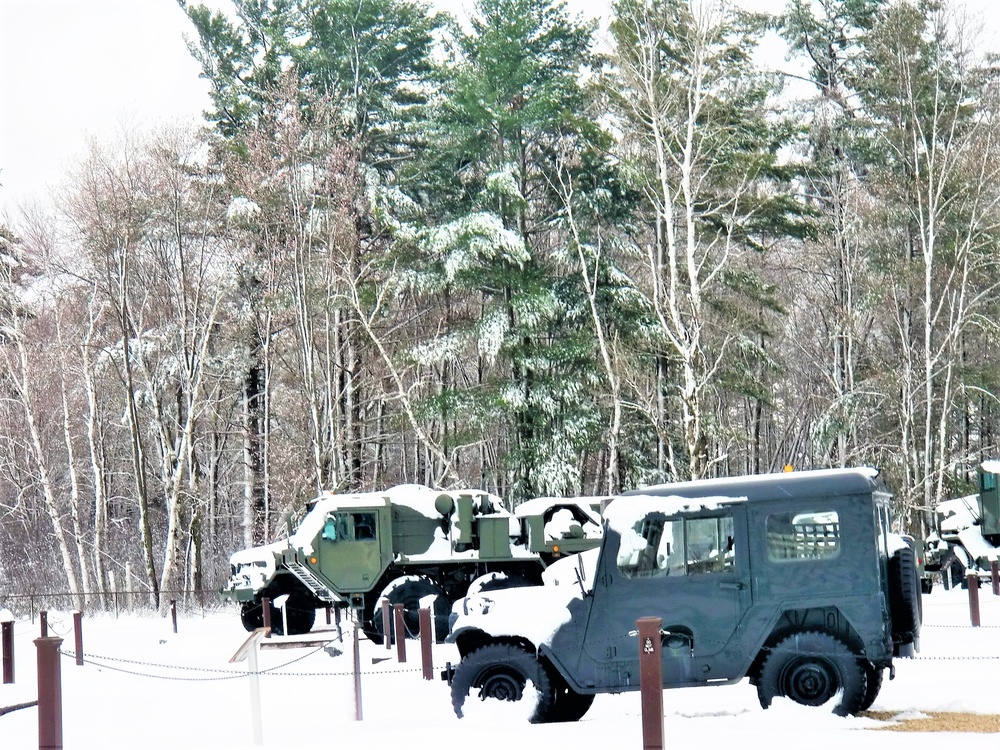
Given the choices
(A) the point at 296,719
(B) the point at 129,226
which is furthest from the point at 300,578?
(B) the point at 129,226

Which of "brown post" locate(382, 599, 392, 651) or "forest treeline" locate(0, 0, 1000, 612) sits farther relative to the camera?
"forest treeline" locate(0, 0, 1000, 612)

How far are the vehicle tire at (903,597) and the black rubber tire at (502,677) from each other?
2.54m

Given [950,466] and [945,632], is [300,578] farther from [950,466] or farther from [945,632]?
[950,466]

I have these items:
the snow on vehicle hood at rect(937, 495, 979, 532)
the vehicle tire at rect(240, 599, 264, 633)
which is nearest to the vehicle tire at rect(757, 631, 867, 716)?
the vehicle tire at rect(240, 599, 264, 633)

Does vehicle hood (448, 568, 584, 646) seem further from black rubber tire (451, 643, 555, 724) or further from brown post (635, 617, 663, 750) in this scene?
brown post (635, 617, 663, 750)

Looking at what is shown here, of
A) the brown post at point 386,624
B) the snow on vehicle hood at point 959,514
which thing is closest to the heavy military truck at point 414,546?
the brown post at point 386,624

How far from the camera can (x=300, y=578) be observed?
1970 cm

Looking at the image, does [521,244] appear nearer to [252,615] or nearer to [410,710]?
[252,615]

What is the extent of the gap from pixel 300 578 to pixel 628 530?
1118cm

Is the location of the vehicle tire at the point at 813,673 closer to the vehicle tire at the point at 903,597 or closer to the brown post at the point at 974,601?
the vehicle tire at the point at 903,597

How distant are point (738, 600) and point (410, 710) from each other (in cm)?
338

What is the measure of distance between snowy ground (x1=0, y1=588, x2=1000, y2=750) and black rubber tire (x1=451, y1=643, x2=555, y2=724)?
0.11 meters

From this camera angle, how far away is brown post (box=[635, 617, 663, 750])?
6.79 meters

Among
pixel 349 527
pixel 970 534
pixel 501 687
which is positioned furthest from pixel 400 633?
pixel 970 534
